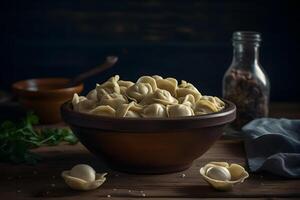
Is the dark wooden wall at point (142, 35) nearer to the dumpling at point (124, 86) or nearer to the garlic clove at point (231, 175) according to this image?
the dumpling at point (124, 86)

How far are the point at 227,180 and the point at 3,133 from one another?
54cm

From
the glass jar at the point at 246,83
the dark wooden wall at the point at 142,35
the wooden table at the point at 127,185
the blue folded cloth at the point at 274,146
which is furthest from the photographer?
the dark wooden wall at the point at 142,35

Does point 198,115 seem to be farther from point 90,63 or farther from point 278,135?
point 90,63

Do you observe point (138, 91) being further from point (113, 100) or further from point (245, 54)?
point (245, 54)

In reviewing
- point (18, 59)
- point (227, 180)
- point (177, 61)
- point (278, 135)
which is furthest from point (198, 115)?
point (18, 59)

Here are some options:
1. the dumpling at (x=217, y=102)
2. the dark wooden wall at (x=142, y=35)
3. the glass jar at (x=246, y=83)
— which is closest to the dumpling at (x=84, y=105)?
the dumpling at (x=217, y=102)

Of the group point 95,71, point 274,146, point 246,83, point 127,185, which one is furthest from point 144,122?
point 95,71

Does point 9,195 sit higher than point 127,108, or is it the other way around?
point 127,108

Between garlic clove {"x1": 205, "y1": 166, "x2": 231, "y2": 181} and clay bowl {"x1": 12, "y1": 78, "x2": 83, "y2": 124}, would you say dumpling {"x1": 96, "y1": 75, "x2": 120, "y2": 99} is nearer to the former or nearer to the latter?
garlic clove {"x1": 205, "y1": 166, "x2": 231, "y2": 181}

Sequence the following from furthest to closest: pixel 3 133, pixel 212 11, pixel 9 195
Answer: pixel 212 11 → pixel 3 133 → pixel 9 195

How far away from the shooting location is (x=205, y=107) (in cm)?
106

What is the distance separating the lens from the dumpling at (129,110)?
1007 millimetres

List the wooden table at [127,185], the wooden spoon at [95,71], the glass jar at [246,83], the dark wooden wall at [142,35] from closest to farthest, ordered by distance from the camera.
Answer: the wooden table at [127,185]
the glass jar at [246,83]
the wooden spoon at [95,71]
the dark wooden wall at [142,35]

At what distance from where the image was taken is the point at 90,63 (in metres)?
1.87
